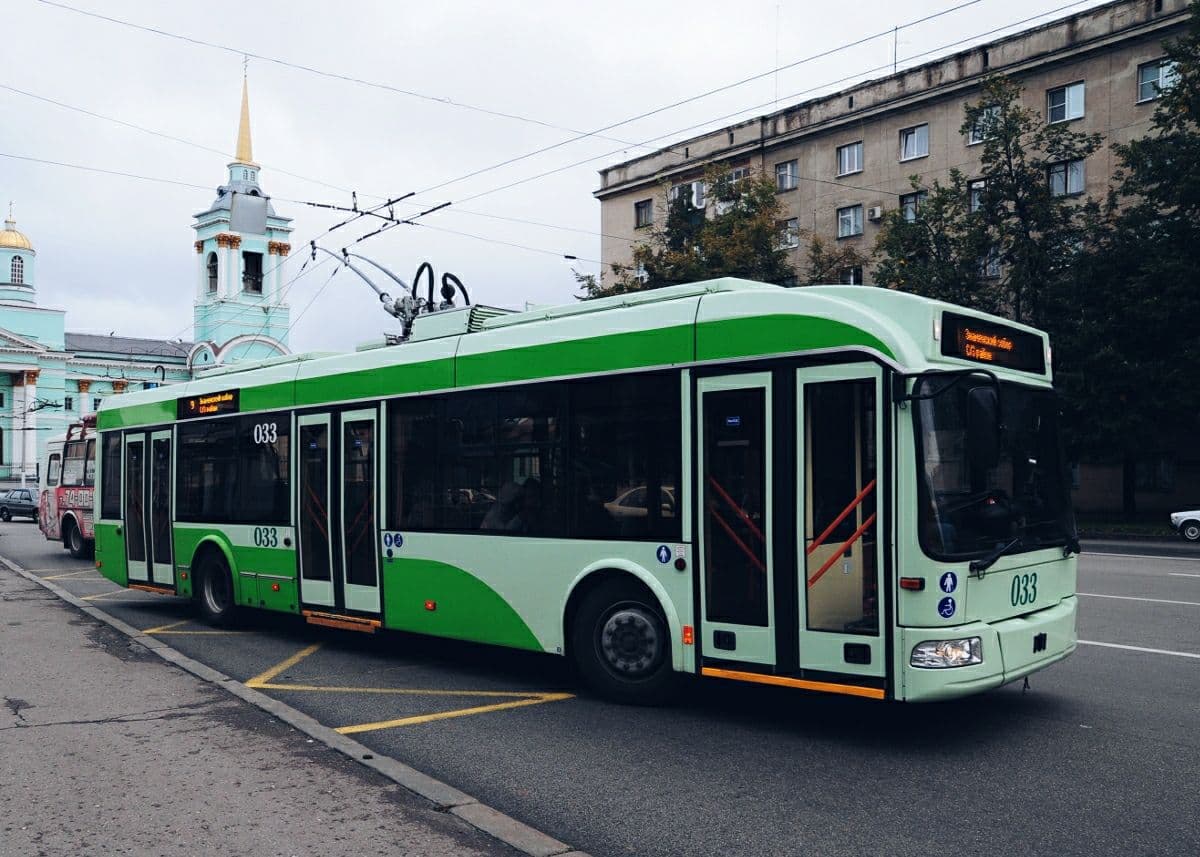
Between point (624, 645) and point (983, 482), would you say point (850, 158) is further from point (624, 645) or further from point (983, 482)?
point (983, 482)

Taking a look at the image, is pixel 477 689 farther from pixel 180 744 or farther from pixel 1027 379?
pixel 1027 379

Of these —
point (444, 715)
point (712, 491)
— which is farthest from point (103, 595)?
point (712, 491)

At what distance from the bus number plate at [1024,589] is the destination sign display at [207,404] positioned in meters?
8.55

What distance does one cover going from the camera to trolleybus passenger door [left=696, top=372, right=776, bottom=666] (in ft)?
23.0

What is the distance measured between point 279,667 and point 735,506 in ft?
15.6

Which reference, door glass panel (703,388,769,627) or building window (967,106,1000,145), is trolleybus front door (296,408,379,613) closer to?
door glass panel (703,388,769,627)

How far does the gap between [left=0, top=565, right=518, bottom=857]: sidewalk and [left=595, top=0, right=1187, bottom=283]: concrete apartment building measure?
30.1 m

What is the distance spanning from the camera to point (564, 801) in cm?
565

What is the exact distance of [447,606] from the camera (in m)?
9.33

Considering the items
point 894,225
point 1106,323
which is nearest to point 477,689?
point 1106,323

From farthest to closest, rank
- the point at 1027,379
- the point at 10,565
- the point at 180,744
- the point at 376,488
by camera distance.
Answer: the point at 10,565, the point at 376,488, the point at 1027,379, the point at 180,744

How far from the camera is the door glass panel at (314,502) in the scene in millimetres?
10789

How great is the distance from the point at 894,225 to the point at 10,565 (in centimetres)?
2462

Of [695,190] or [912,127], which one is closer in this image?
[912,127]
